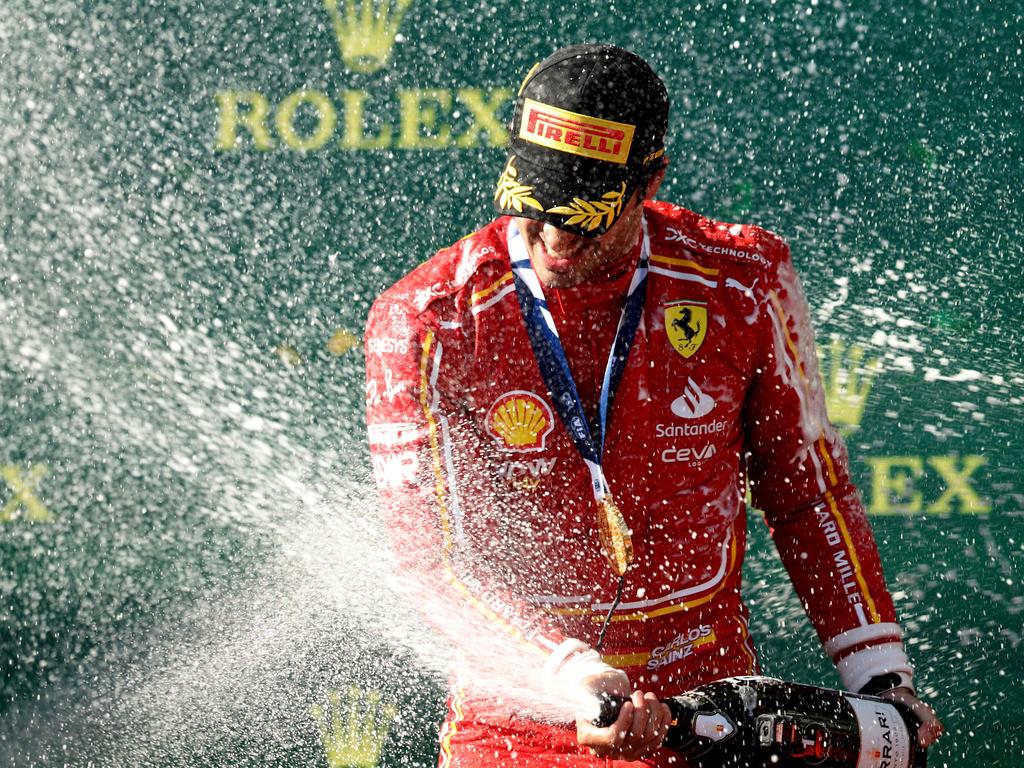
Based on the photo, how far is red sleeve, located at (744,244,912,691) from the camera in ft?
8.55

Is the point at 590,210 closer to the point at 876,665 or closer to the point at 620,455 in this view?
the point at 620,455

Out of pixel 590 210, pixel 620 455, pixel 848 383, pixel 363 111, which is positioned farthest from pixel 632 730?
pixel 363 111

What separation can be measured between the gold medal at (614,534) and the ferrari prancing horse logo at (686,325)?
1.15 ft

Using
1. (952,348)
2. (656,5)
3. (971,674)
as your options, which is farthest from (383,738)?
(656,5)

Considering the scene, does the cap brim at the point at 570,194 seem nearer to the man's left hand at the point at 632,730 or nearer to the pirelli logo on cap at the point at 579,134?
the pirelli logo on cap at the point at 579,134

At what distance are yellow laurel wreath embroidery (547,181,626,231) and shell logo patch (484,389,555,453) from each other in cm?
39

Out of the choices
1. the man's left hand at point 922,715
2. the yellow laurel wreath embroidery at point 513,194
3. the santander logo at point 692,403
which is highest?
the yellow laurel wreath embroidery at point 513,194

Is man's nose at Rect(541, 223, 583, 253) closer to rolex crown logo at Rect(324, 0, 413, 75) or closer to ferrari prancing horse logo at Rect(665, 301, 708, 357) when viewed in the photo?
ferrari prancing horse logo at Rect(665, 301, 708, 357)

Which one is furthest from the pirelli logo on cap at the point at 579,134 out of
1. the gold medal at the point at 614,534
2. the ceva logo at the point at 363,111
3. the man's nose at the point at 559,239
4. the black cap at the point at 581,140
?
the ceva logo at the point at 363,111


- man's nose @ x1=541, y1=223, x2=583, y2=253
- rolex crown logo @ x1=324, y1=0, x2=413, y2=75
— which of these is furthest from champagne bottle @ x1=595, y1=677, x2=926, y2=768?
rolex crown logo @ x1=324, y1=0, x2=413, y2=75

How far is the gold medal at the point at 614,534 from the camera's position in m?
2.47

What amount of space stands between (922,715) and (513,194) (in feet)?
4.22

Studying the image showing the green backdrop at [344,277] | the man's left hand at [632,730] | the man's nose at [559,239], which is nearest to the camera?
the man's left hand at [632,730]

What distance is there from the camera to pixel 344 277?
3.71 m
